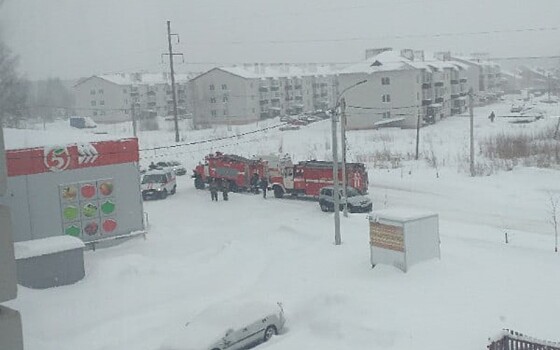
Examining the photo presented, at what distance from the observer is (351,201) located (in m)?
17.3

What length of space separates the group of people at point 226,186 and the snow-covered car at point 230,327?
11.6m

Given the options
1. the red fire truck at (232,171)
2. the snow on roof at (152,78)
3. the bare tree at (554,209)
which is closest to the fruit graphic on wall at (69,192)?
the red fire truck at (232,171)

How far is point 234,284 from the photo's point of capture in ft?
36.4

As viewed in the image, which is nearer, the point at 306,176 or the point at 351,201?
the point at 351,201

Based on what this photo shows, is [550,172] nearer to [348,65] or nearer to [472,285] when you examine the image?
[472,285]

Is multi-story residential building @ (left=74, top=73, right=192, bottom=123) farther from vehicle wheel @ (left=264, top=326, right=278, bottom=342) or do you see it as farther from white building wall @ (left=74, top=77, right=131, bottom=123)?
vehicle wheel @ (left=264, top=326, right=278, bottom=342)

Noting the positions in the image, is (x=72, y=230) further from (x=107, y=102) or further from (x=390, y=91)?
(x=390, y=91)

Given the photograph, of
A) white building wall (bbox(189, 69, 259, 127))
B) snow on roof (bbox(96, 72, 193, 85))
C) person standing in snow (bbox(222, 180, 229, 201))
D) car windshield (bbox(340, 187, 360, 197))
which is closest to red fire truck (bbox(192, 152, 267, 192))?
person standing in snow (bbox(222, 180, 229, 201))

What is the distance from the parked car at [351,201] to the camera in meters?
17.4

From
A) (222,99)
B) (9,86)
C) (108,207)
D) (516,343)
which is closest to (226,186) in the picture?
(108,207)

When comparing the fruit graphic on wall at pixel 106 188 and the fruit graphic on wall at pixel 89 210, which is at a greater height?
the fruit graphic on wall at pixel 106 188

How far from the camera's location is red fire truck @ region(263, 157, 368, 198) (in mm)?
18562

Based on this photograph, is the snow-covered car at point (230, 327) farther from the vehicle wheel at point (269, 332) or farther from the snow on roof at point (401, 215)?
the snow on roof at point (401, 215)

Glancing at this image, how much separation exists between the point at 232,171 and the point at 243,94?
29.9 meters
